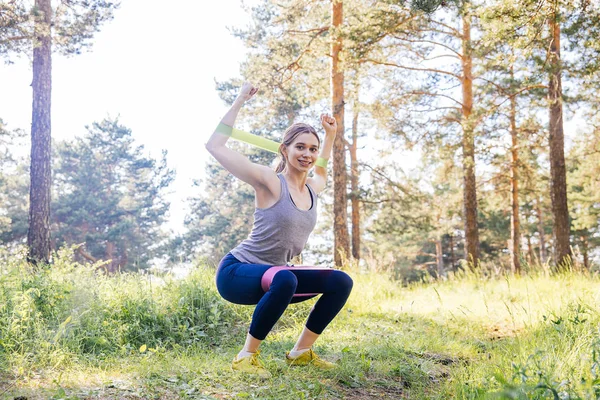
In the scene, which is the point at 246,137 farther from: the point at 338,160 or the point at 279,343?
the point at 338,160

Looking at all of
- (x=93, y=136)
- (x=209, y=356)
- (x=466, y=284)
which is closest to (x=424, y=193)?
(x=466, y=284)

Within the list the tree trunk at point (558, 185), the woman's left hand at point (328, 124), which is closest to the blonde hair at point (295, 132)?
the woman's left hand at point (328, 124)

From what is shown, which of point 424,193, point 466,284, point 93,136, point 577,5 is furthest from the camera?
point 93,136

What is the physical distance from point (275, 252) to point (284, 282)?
1.04ft

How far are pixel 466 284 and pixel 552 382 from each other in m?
5.96

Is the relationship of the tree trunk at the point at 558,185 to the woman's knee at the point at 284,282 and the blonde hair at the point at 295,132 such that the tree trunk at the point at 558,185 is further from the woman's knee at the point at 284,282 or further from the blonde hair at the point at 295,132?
the woman's knee at the point at 284,282

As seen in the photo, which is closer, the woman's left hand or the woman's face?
the woman's face

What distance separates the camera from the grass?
2.80 metres

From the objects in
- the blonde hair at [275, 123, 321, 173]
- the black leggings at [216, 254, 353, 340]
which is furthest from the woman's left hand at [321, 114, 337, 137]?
the black leggings at [216, 254, 353, 340]

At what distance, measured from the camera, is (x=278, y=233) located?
10.4 ft

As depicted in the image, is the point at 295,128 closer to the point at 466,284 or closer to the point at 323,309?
the point at 323,309

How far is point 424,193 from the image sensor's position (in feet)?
53.5

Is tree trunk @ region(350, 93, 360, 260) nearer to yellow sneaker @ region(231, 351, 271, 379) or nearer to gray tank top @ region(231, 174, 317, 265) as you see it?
gray tank top @ region(231, 174, 317, 265)

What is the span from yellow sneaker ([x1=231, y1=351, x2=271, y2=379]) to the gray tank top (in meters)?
0.58
